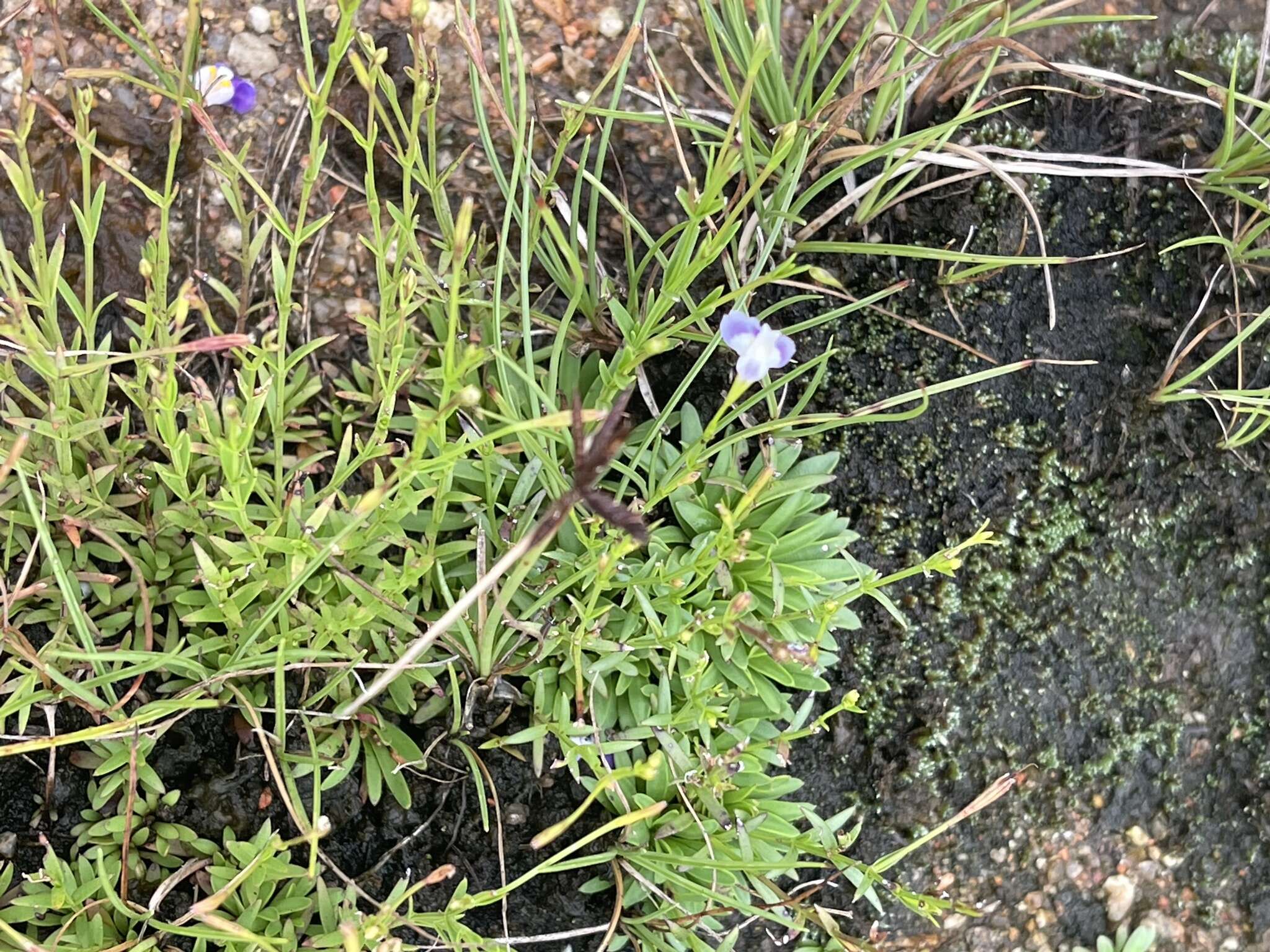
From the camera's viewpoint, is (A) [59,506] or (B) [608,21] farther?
(B) [608,21]

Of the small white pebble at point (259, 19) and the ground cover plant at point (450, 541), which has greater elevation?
Answer: the small white pebble at point (259, 19)

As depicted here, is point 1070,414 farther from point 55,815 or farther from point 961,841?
point 55,815

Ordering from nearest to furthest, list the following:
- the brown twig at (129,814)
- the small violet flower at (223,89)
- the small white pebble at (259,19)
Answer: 1. the brown twig at (129,814)
2. the small violet flower at (223,89)
3. the small white pebble at (259,19)

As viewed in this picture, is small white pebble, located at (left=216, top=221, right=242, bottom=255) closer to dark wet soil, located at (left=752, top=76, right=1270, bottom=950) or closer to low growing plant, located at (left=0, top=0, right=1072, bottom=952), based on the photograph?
low growing plant, located at (left=0, top=0, right=1072, bottom=952)

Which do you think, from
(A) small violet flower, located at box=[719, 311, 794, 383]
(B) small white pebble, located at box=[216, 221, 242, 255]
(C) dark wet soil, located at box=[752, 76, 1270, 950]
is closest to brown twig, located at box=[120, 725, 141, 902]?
(B) small white pebble, located at box=[216, 221, 242, 255]

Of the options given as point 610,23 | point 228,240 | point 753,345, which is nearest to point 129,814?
point 228,240

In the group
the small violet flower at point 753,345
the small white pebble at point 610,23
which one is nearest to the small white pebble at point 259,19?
the small white pebble at point 610,23

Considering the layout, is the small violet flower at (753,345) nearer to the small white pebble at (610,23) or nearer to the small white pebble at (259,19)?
the small white pebble at (610,23)

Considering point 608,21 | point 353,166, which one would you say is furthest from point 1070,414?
point 353,166

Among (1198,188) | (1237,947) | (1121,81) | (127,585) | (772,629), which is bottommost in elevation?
(1237,947)
